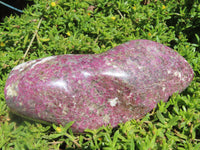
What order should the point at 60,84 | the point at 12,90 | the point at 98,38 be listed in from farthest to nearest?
the point at 98,38 < the point at 12,90 < the point at 60,84

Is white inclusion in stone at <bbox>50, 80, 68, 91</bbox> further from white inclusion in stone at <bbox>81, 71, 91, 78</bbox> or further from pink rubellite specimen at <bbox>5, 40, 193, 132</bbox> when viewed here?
white inclusion in stone at <bbox>81, 71, 91, 78</bbox>

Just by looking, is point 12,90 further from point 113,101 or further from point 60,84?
point 113,101

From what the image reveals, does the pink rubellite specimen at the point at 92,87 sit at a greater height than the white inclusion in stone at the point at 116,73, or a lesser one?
lesser

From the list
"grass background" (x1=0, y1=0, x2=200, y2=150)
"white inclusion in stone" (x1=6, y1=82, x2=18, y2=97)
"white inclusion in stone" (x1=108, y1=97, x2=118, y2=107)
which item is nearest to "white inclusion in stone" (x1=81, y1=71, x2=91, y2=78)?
"white inclusion in stone" (x1=108, y1=97, x2=118, y2=107)

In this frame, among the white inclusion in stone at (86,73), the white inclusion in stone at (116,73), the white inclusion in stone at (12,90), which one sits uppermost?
the white inclusion in stone at (116,73)

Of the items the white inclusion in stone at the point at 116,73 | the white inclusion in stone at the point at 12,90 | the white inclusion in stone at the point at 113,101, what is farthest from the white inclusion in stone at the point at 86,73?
the white inclusion in stone at the point at 12,90

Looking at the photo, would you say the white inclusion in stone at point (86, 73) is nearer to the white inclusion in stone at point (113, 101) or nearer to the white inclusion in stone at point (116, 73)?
the white inclusion in stone at point (116, 73)

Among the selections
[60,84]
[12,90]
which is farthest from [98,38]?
[12,90]

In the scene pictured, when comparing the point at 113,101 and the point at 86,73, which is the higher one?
the point at 86,73
